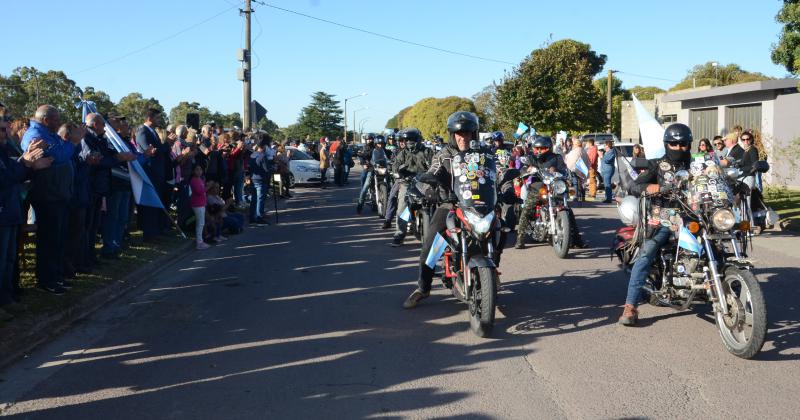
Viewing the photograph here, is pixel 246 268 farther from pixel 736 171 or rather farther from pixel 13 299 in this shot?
pixel 736 171

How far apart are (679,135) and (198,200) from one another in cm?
840

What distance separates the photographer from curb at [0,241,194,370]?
618cm

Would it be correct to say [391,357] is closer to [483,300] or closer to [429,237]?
[483,300]

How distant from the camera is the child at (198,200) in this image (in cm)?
1238

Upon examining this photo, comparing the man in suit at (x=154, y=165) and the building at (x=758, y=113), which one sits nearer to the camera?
the man in suit at (x=154, y=165)

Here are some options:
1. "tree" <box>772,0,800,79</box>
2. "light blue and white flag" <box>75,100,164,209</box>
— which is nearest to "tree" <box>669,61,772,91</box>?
"tree" <box>772,0,800,79</box>

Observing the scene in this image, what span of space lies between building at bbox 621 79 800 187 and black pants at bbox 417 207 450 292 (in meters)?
15.5

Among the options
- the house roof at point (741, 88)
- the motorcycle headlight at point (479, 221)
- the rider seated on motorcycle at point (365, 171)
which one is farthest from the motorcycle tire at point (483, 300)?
the house roof at point (741, 88)

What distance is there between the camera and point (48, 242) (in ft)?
26.3

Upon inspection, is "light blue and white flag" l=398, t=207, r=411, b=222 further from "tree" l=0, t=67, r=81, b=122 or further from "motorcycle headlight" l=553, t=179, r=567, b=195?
"tree" l=0, t=67, r=81, b=122

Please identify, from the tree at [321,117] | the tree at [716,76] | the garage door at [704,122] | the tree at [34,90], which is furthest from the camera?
the tree at [321,117]

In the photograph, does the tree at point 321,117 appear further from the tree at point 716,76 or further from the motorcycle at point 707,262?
the motorcycle at point 707,262

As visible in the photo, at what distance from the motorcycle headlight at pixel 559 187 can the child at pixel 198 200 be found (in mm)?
5990

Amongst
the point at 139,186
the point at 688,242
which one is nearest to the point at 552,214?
the point at 688,242
